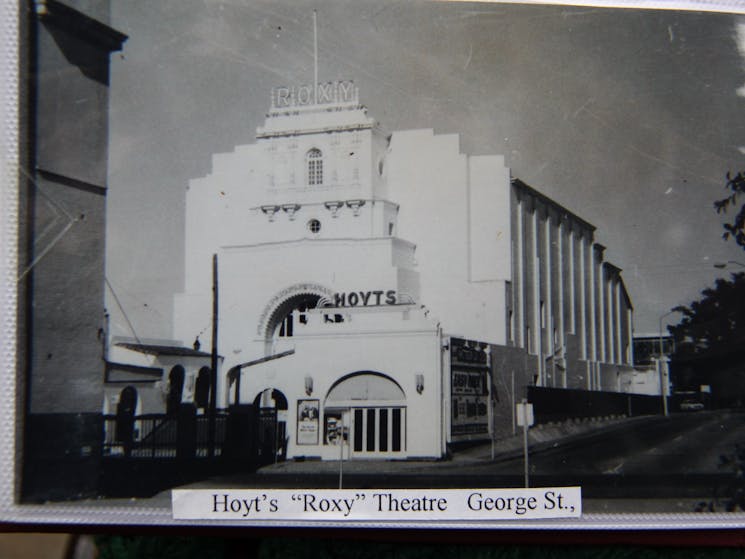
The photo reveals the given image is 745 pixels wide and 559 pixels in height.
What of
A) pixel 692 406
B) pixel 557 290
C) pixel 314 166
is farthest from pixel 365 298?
pixel 692 406

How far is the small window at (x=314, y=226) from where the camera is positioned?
4.19 metres

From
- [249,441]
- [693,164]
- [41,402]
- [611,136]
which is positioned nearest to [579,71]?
[611,136]

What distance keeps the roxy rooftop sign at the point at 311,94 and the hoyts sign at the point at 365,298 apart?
35.8 inches

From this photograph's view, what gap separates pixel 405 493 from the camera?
3918 mm

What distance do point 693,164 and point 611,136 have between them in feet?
1.33

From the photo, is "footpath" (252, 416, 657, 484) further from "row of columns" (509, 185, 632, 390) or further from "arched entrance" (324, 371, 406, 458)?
"row of columns" (509, 185, 632, 390)

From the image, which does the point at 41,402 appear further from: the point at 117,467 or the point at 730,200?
the point at 730,200

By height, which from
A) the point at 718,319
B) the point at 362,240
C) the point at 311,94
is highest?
the point at 311,94

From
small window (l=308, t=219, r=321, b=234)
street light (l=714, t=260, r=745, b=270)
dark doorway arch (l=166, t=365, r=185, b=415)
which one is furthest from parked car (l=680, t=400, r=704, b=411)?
dark doorway arch (l=166, t=365, r=185, b=415)

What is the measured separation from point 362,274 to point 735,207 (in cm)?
180

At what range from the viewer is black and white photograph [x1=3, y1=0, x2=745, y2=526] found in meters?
4.02

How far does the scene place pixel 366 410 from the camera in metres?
4.13

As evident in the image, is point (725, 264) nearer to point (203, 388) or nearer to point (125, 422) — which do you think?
point (203, 388)
